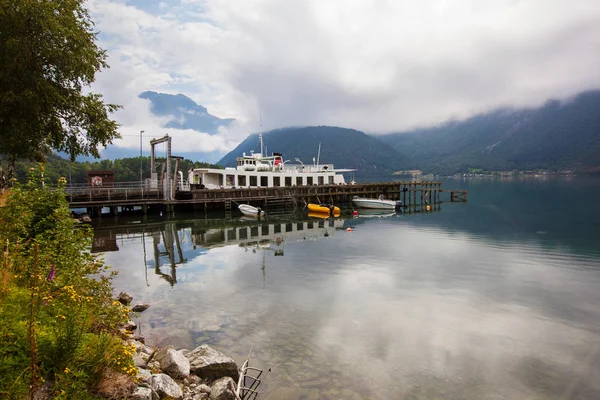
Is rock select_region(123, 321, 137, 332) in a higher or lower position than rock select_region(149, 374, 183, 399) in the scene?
lower

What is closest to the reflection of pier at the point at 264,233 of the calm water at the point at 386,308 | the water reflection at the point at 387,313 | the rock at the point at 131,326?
the calm water at the point at 386,308

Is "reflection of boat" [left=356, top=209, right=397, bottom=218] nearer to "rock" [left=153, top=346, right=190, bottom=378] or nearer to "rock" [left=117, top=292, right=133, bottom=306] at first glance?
"rock" [left=117, top=292, right=133, bottom=306]

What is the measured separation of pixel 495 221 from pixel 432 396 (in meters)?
43.2

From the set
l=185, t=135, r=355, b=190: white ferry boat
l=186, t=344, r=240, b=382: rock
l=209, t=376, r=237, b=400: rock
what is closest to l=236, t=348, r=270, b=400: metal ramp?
l=209, t=376, r=237, b=400: rock

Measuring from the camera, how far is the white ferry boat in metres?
60.0

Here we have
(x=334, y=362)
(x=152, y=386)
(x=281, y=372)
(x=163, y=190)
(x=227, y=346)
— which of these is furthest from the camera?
(x=163, y=190)

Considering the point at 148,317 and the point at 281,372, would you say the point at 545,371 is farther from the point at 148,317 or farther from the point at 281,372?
the point at 148,317

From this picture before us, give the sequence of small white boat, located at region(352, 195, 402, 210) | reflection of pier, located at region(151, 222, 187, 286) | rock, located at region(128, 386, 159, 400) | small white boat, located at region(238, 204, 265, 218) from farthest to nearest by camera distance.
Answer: small white boat, located at region(352, 195, 402, 210)
small white boat, located at region(238, 204, 265, 218)
reflection of pier, located at region(151, 222, 187, 286)
rock, located at region(128, 386, 159, 400)

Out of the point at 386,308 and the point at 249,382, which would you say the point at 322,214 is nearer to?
the point at 386,308

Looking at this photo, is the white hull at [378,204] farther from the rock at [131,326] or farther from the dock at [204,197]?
the rock at [131,326]

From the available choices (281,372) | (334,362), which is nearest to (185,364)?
(281,372)

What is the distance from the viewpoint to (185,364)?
385 inches

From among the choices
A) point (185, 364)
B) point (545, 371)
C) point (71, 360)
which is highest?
point (71, 360)

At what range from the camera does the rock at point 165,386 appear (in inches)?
311
